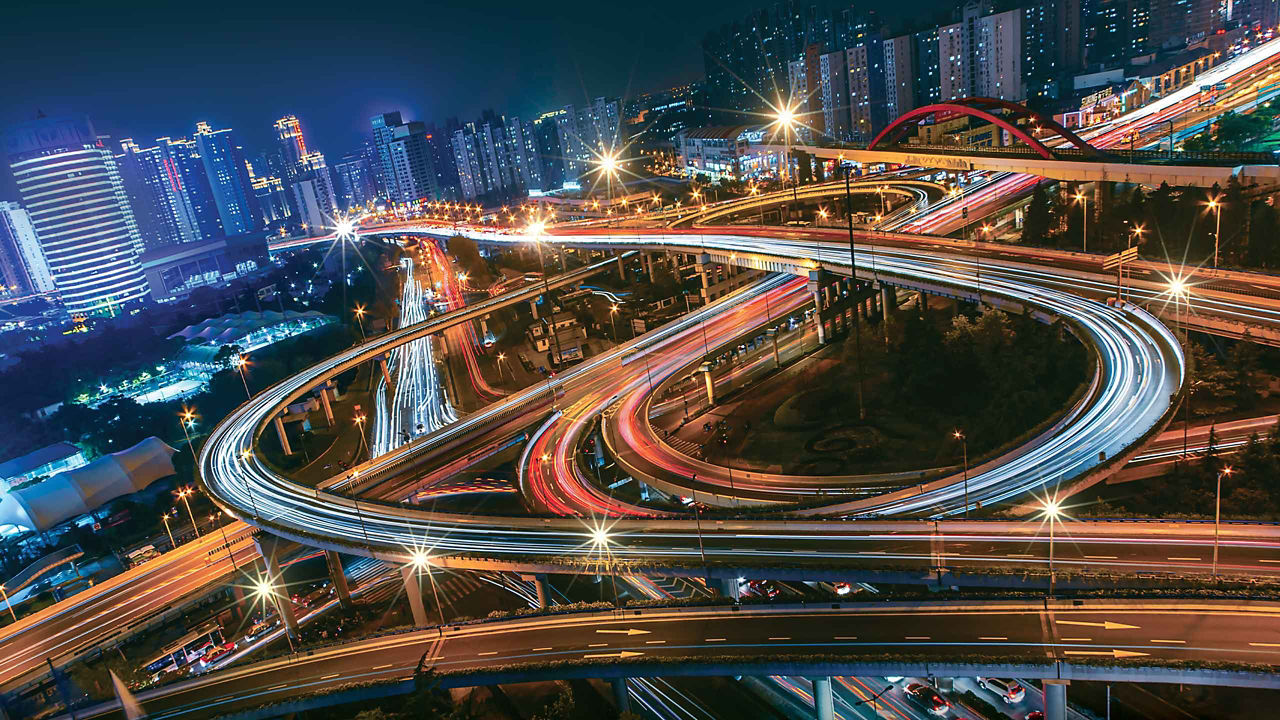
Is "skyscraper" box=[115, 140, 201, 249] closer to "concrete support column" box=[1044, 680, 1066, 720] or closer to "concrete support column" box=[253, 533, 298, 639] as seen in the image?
"concrete support column" box=[253, 533, 298, 639]

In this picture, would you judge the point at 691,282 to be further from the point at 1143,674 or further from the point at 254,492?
the point at 1143,674

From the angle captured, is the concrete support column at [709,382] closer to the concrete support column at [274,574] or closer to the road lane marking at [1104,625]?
the concrete support column at [274,574]

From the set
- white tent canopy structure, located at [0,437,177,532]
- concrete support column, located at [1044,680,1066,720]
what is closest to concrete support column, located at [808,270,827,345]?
concrete support column, located at [1044,680,1066,720]

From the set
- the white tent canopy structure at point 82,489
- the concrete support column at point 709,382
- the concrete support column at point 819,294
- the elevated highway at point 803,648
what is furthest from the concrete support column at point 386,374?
the elevated highway at point 803,648

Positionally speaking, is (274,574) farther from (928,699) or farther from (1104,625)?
(1104,625)

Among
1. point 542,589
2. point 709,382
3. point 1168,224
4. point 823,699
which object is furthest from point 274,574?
point 1168,224

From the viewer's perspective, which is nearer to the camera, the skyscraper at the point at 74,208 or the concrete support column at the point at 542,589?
the concrete support column at the point at 542,589

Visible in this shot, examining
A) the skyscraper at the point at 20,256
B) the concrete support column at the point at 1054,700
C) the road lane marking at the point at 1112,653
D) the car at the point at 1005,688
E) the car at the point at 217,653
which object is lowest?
the car at the point at 217,653
